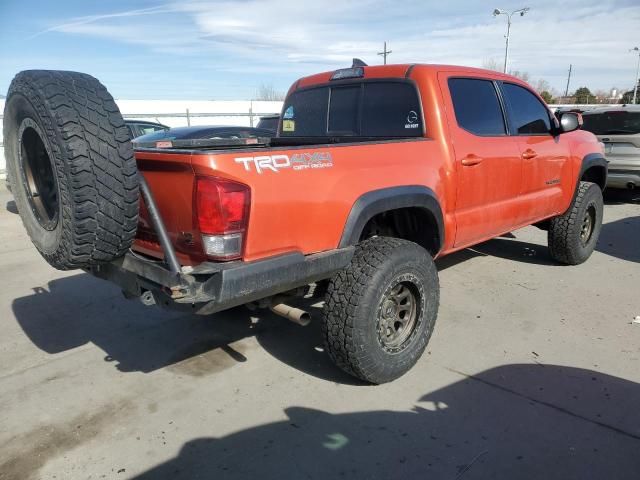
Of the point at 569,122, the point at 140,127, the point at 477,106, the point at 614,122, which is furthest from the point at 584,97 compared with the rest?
the point at 477,106

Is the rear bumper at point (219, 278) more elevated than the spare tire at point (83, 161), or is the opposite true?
the spare tire at point (83, 161)

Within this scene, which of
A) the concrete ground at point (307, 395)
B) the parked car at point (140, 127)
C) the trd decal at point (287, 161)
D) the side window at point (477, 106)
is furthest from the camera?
A: the parked car at point (140, 127)

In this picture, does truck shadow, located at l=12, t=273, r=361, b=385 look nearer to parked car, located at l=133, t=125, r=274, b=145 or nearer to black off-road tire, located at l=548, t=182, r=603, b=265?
black off-road tire, located at l=548, t=182, r=603, b=265

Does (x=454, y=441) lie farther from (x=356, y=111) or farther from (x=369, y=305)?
(x=356, y=111)

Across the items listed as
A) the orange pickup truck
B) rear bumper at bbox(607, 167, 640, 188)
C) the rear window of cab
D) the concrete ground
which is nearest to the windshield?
rear bumper at bbox(607, 167, 640, 188)

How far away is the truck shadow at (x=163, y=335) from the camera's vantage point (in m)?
3.56

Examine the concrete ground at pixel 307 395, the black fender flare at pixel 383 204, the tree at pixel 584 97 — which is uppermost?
the tree at pixel 584 97

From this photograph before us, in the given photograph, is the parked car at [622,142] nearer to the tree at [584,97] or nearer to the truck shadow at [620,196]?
the truck shadow at [620,196]

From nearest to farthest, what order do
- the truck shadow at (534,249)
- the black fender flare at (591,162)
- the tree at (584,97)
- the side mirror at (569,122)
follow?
the side mirror at (569,122)
the black fender flare at (591,162)
the truck shadow at (534,249)
the tree at (584,97)

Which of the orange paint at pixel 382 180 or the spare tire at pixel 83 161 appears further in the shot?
the orange paint at pixel 382 180

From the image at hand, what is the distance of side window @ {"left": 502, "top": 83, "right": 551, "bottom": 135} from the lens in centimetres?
437

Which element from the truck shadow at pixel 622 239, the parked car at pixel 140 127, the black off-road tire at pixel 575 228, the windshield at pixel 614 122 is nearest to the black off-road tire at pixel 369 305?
the black off-road tire at pixel 575 228

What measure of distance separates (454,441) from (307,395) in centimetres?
91

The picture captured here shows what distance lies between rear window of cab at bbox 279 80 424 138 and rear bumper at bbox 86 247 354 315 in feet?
4.33
